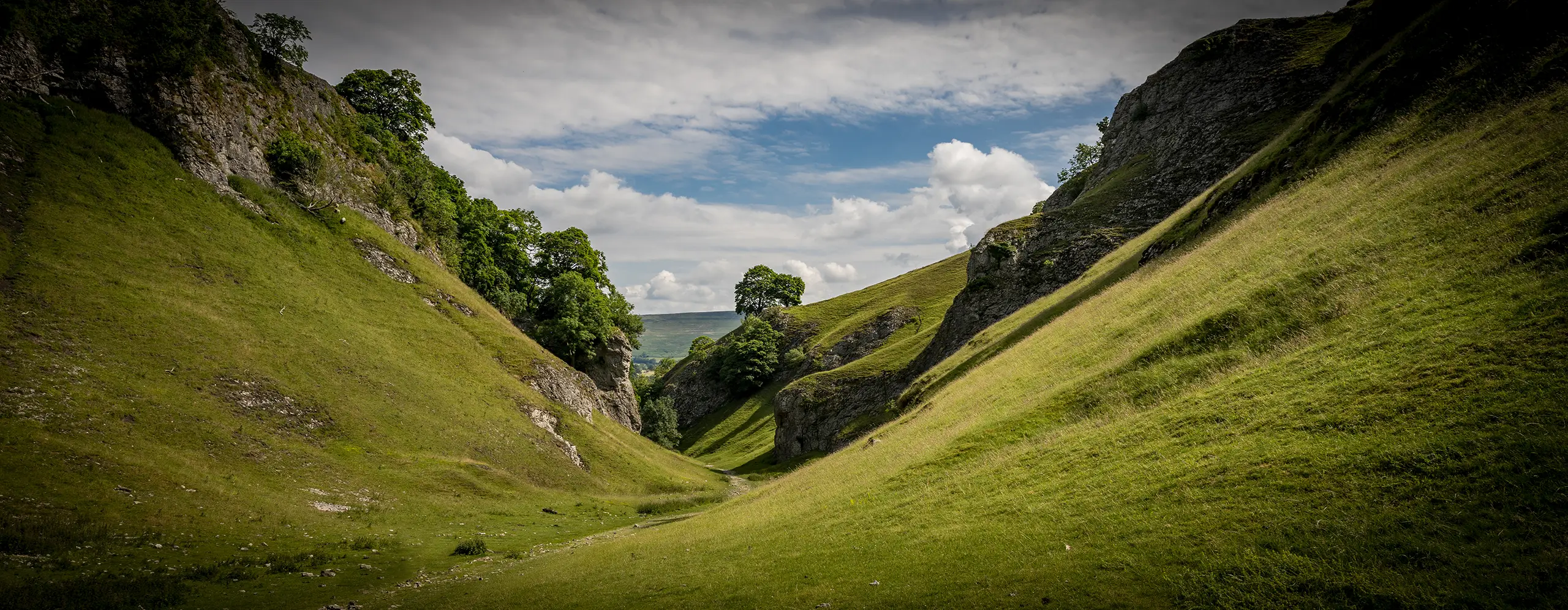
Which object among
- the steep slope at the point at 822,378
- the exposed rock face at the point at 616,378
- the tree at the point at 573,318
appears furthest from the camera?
the exposed rock face at the point at 616,378

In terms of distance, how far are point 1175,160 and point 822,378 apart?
5064 cm

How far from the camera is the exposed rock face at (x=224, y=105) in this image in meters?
43.3

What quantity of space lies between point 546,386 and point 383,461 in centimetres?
2425

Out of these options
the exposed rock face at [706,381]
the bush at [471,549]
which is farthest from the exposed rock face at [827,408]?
the bush at [471,549]

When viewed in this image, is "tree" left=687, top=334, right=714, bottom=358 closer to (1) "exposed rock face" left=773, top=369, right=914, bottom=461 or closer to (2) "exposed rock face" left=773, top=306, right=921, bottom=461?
(2) "exposed rock face" left=773, top=306, right=921, bottom=461

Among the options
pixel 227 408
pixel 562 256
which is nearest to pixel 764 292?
pixel 562 256

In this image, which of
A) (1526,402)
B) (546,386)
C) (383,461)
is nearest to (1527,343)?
(1526,402)

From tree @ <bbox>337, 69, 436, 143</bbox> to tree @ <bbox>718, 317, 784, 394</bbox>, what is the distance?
71.1 meters

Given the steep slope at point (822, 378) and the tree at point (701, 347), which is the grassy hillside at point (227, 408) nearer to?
the steep slope at point (822, 378)

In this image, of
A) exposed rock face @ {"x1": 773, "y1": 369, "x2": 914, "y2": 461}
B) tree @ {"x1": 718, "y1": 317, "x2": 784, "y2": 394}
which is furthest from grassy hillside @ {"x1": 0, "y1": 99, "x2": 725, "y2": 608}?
tree @ {"x1": 718, "y1": 317, "x2": 784, "y2": 394}

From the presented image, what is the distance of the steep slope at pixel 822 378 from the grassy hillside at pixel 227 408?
88.0 ft

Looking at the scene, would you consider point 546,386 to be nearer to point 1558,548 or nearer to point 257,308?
point 257,308

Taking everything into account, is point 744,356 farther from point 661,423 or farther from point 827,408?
point 827,408

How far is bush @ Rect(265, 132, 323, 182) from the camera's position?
56.9 m
